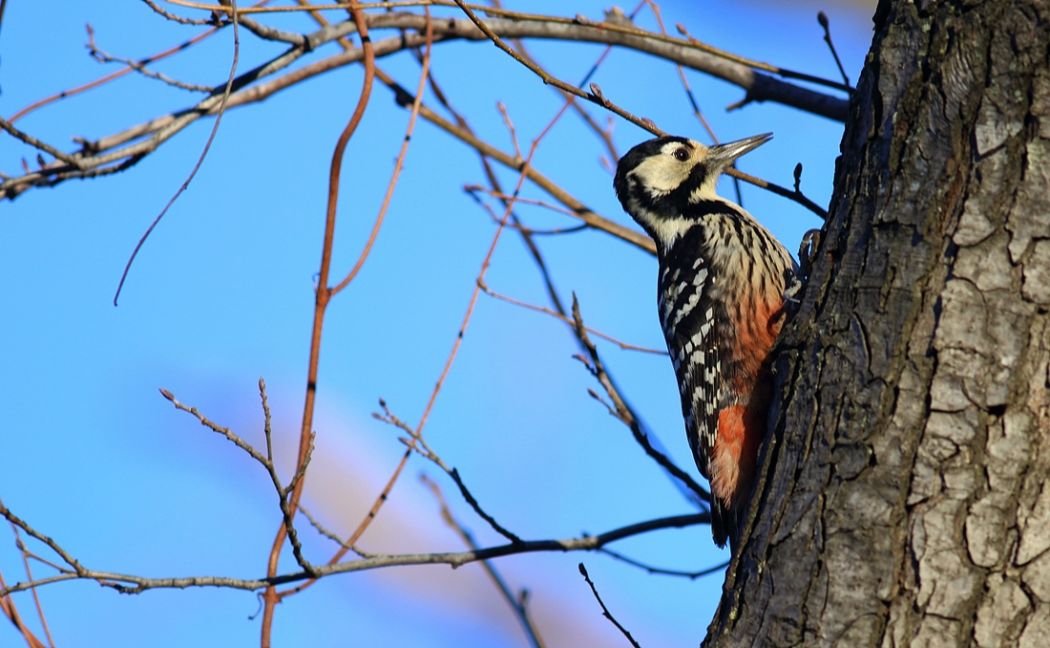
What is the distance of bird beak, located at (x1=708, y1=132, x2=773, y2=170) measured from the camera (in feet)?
18.7

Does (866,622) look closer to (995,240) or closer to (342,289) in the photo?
(995,240)

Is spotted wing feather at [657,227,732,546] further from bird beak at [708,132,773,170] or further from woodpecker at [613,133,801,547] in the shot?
bird beak at [708,132,773,170]

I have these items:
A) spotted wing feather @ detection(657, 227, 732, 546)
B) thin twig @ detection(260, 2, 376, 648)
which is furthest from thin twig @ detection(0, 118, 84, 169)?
spotted wing feather @ detection(657, 227, 732, 546)

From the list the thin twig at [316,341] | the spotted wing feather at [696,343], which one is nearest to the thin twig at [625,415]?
the spotted wing feather at [696,343]

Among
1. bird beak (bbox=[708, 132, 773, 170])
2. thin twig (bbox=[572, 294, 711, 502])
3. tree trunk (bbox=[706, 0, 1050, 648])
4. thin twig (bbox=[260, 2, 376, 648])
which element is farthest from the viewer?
bird beak (bbox=[708, 132, 773, 170])

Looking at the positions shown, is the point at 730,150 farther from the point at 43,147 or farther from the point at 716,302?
the point at 43,147

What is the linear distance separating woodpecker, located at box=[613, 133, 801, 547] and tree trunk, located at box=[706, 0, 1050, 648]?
1.26 meters

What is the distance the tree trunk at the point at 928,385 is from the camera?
2.52 m

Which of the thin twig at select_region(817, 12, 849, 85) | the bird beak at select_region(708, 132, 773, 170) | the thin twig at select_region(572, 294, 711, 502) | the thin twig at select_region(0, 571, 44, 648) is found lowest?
the thin twig at select_region(0, 571, 44, 648)

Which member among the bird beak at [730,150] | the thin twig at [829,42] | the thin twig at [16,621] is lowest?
the thin twig at [16,621]

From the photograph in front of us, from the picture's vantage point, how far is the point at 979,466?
255 centimetres

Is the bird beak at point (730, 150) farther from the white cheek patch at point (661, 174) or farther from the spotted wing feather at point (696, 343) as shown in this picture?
the spotted wing feather at point (696, 343)

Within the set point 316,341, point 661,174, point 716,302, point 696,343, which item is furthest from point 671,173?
point 316,341

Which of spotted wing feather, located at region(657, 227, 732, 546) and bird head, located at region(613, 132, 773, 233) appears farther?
bird head, located at region(613, 132, 773, 233)
